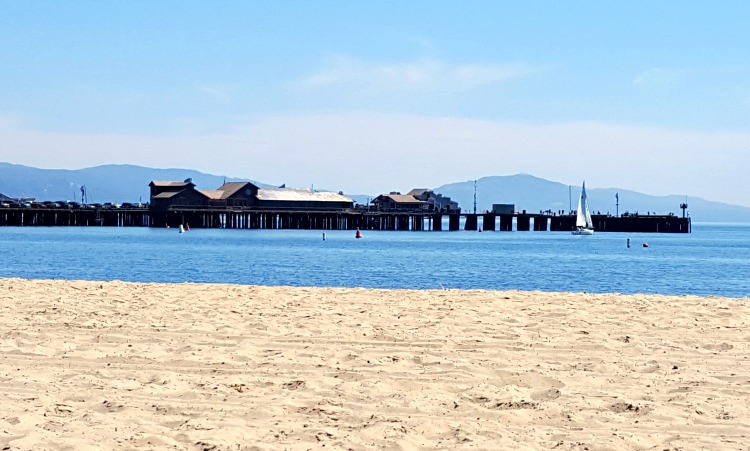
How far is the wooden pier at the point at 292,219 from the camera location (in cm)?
13538

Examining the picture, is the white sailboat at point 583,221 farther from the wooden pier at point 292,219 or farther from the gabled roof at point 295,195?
the gabled roof at point 295,195

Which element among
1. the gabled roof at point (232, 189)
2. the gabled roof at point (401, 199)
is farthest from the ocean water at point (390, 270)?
the gabled roof at point (401, 199)

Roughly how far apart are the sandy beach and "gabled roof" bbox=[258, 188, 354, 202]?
12383 cm

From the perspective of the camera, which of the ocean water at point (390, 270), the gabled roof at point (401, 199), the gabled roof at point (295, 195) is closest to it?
the ocean water at point (390, 270)

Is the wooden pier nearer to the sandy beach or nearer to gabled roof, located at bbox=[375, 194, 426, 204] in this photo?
gabled roof, located at bbox=[375, 194, 426, 204]

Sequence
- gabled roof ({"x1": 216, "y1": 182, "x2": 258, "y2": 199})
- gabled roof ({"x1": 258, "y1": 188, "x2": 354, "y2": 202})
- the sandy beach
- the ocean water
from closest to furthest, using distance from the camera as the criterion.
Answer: the sandy beach, the ocean water, gabled roof ({"x1": 258, "y1": 188, "x2": 354, "y2": 202}), gabled roof ({"x1": 216, "y1": 182, "x2": 258, "y2": 199})

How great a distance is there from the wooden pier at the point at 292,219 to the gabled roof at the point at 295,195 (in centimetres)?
286

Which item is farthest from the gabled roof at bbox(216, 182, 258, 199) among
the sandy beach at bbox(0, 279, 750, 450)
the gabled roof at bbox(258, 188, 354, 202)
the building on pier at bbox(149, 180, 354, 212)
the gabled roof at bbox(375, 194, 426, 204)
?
the sandy beach at bbox(0, 279, 750, 450)

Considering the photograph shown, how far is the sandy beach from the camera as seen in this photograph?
7.50 metres

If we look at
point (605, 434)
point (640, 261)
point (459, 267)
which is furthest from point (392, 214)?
point (605, 434)

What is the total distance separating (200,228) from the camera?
490ft

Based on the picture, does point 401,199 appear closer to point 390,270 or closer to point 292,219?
point 292,219

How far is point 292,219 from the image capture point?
172m

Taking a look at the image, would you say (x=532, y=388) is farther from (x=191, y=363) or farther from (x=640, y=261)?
(x=640, y=261)
